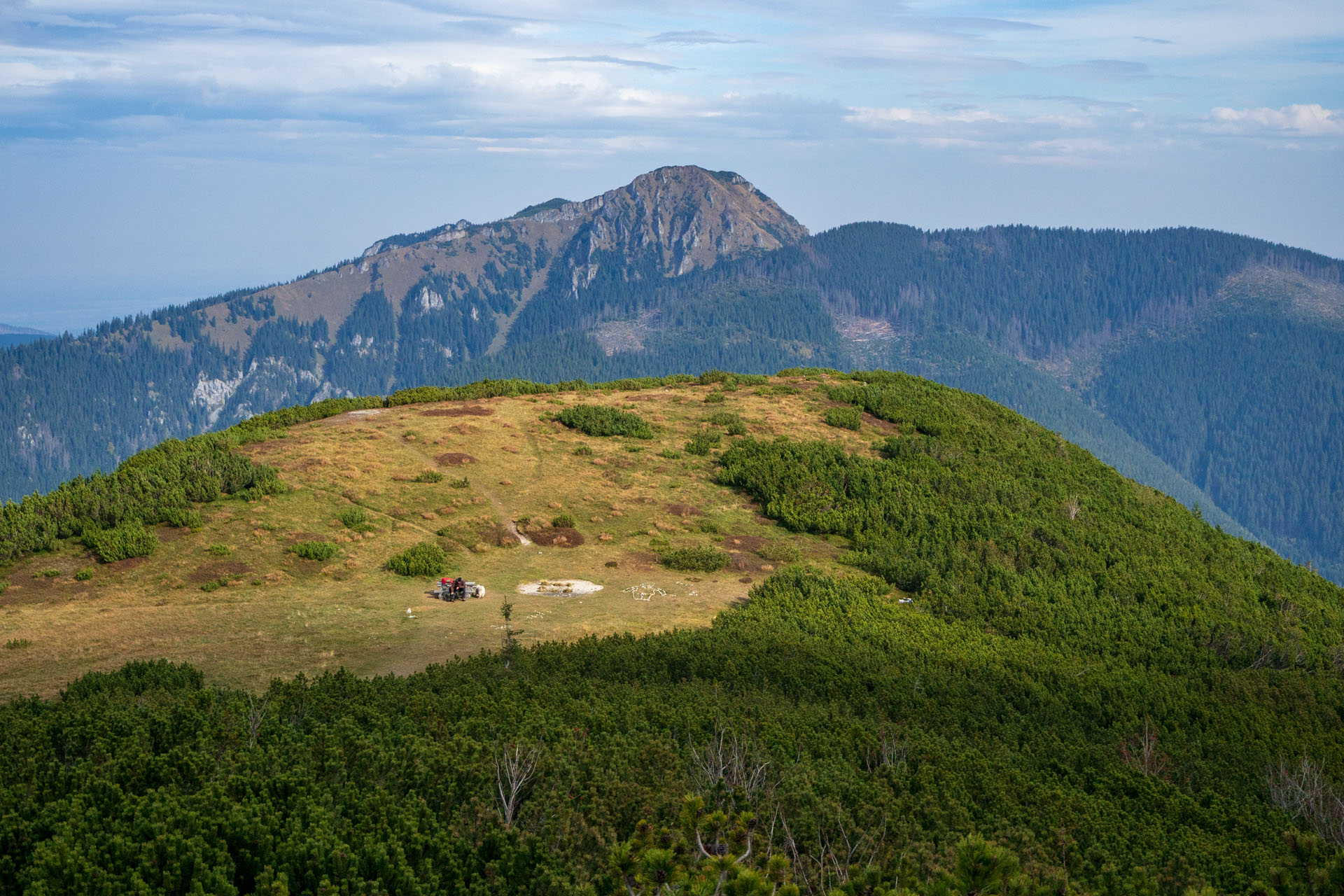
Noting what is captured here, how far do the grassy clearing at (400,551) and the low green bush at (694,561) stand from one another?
449 mm

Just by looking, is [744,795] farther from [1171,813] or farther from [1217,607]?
[1217,607]

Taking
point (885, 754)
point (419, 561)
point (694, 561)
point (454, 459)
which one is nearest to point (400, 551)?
point (419, 561)

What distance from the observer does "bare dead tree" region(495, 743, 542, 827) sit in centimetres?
1407

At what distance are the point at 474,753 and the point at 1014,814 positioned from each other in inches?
376

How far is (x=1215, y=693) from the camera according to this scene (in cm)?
3231

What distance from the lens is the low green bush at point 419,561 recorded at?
34562mm

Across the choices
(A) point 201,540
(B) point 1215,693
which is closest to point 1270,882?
(B) point 1215,693

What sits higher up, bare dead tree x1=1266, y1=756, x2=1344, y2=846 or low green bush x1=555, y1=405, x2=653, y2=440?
low green bush x1=555, y1=405, x2=653, y2=440

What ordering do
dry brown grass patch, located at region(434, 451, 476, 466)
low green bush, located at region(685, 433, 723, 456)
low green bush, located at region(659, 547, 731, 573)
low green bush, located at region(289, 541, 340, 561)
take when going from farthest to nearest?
1. low green bush, located at region(685, 433, 723, 456)
2. dry brown grass patch, located at region(434, 451, 476, 466)
3. low green bush, located at region(659, 547, 731, 573)
4. low green bush, located at region(289, 541, 340, 561)


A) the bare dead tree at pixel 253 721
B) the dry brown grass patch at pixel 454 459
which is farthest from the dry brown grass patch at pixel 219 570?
the bare dead tree at pixel 253 721

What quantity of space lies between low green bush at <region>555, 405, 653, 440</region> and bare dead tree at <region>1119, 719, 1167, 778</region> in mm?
30941

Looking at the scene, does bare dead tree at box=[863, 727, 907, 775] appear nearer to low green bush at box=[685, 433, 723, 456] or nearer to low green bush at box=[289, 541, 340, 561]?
low green bush at box=[289, 541, 340, 561]

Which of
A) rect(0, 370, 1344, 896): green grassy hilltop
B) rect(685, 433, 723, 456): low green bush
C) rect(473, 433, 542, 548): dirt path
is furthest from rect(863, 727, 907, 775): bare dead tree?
rect(685, 433, 723, 456): low green bush

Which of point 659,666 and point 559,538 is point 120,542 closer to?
point 559,538
